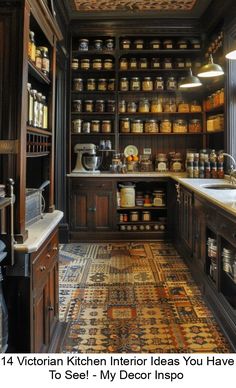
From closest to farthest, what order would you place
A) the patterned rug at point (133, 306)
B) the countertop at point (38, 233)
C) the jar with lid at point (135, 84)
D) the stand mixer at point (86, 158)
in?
1. the countertop at point (38, 233)
2. the patterned rug at point (133, 306)
3. the stand mixer at point (86, 158)
4. the jar with lid at point (135, 84)

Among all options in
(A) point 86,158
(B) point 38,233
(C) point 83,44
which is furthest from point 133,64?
(B) point 38,233

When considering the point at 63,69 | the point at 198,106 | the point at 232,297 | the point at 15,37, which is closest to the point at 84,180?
the point at 63,69

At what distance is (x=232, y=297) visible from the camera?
9.53 ft

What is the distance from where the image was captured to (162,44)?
5777 millimetres

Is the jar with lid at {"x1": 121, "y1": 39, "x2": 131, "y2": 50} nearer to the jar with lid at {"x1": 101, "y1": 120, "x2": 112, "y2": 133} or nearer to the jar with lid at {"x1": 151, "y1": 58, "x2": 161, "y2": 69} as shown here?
the jar with lid at {"x1": 151, "y1": 58, "x2": 161, "y2": 69}

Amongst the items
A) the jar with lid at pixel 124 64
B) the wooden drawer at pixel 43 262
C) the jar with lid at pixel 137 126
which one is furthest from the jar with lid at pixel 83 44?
the wooden drawer at pixel 43 262

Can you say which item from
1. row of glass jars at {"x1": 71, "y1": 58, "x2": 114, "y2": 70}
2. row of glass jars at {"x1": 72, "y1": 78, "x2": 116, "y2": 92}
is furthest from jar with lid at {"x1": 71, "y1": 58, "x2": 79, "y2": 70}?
row of glass jars at {"x1": 72, "y1": 78, "x2": 116, "y2": 92}

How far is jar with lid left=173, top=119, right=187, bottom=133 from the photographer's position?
5784 millimetres

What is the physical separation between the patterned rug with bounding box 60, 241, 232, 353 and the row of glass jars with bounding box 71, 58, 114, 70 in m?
2.66

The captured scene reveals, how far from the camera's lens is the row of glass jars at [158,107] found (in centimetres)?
576

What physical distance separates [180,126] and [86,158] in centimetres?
147

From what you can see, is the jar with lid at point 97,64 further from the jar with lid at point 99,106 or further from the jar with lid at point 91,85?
the jar with lid at point 99,106

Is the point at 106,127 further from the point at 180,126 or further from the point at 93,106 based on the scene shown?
the point at 180,126

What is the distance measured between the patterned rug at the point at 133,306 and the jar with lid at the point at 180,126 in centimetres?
190
